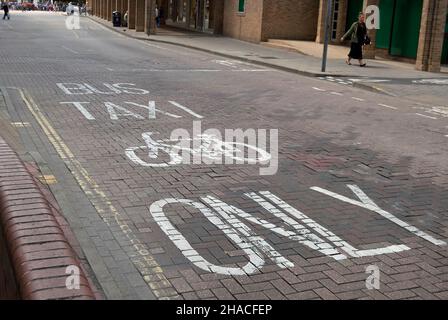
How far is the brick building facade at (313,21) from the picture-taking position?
893 inches

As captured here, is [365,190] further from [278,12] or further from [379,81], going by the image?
[278,12]

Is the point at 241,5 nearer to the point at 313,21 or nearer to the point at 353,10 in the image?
the point at 313,21

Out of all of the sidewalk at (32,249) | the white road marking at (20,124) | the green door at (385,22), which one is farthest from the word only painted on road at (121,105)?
the green door at (385,22)

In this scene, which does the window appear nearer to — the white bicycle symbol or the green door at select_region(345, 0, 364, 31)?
the green door at select_region(345, 0, 364, 31)

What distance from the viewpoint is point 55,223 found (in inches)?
187

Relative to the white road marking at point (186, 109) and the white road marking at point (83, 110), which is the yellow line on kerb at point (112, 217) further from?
the white road marking at point (186, 109)

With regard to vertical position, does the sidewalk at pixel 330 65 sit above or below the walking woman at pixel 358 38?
below

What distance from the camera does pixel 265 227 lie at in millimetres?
5977

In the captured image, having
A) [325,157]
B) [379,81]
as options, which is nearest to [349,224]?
[325,157]

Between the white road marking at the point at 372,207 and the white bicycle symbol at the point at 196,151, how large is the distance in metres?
1.60

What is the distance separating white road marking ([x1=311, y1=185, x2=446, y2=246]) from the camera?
5.96m

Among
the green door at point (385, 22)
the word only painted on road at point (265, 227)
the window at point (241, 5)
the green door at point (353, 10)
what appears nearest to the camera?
the word only painted on road at point (265, 227)

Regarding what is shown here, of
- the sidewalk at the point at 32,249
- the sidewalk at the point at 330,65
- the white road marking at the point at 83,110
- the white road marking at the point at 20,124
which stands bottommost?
the white road marking at the point at 20,124
